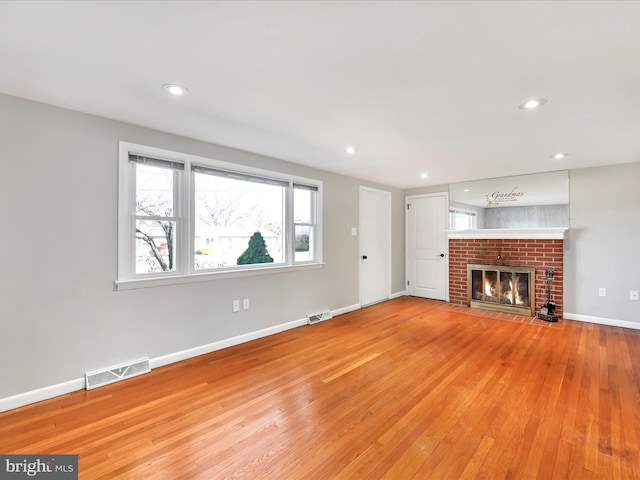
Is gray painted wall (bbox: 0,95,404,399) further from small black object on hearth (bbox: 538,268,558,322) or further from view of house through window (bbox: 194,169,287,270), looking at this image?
small black object on hearth (bbox: 538,268,558,322)

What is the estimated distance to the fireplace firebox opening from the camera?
491cm

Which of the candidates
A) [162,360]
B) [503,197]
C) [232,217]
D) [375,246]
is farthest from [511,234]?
[162,360]

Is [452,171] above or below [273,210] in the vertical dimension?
above

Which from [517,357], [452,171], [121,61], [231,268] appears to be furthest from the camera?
[452,171]

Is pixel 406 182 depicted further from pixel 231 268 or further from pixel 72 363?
pixel 72 363

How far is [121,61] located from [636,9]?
264 cm

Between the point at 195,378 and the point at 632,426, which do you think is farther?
the point at 195,378

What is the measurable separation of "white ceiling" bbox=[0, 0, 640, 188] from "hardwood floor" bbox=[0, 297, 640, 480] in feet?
7.46

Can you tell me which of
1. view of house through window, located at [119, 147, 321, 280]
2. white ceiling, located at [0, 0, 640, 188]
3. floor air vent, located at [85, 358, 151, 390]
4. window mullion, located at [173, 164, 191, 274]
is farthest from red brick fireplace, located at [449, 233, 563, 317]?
floor air vent, located at [85, 358, 151, 390]

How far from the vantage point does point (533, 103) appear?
91.6 inches

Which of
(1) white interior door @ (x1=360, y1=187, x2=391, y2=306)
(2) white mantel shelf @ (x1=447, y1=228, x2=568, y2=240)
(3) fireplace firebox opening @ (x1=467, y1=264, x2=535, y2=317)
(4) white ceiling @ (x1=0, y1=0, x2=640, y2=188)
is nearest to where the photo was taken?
(4) white ceiling @ (x1=0, y1=0, x2=640, y2=188)

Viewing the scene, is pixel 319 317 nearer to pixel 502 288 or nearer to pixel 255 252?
pixel 255 252

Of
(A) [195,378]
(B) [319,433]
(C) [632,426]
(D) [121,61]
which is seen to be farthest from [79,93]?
(C) [632,426]

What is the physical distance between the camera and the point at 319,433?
1942 millimetres
